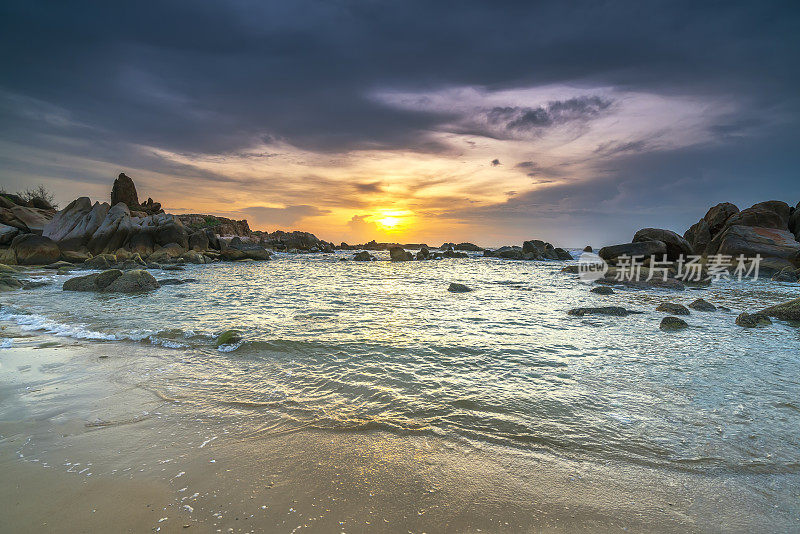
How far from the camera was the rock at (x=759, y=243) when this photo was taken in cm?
2805

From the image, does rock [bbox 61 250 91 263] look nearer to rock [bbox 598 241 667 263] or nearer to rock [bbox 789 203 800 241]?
rock [bbox 598 241 667 263]

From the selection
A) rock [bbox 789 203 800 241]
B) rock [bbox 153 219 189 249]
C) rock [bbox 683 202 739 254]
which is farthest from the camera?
rock [bbox 153 219 189 249]

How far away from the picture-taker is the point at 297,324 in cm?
1007

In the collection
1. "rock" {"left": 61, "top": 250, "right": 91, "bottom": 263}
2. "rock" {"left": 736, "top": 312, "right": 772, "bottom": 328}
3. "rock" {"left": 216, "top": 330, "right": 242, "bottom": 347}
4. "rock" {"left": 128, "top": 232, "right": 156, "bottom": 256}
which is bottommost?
"rock" {"left": 216, "top": 330, "right": 242, "bottom": 347}

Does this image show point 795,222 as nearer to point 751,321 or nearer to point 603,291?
point 603,291

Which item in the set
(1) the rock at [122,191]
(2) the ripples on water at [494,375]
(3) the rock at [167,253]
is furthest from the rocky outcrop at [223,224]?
(2) the ripples on water at [494,375]

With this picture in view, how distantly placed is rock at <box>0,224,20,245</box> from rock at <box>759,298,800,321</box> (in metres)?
47.5

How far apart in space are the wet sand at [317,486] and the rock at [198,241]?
45399 mm

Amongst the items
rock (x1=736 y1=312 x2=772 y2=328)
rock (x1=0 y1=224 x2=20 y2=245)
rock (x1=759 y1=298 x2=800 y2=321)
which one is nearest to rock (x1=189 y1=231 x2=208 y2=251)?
rock (x1=0 y1=224 x2=20 y2=245)

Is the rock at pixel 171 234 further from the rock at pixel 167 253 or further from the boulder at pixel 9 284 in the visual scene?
the boulder at pixel 9 284

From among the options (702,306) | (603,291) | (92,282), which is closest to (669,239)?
(603,291)

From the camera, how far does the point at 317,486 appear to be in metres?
3.12

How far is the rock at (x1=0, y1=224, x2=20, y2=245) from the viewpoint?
28.8 metres

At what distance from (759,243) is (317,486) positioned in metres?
39.4
